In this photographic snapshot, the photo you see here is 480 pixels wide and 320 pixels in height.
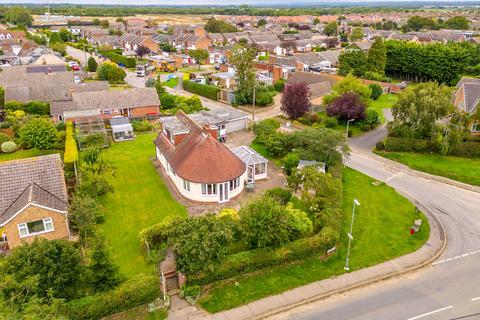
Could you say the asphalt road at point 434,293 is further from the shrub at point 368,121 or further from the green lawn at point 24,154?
the green lawn at point 24,154

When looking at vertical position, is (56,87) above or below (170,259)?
above

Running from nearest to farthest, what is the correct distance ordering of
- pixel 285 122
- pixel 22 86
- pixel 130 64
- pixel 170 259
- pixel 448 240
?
pixel 170 259, pixel 448 240, pixel 285 122, pixel 22 86, pixel 130 64

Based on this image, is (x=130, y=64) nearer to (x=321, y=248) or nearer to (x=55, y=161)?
(x=55, y=161)

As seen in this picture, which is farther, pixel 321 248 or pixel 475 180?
pixel 475 180

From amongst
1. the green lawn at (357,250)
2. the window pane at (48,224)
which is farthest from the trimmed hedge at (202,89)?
the window pane at (48,224)

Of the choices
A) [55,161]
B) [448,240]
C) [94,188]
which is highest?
[55,161]

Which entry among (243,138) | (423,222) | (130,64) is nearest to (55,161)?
(243,138)

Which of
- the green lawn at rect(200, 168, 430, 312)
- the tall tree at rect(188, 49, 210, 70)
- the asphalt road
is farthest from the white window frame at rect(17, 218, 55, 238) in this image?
the tall tree at rect(188, 49, 210, 70)
